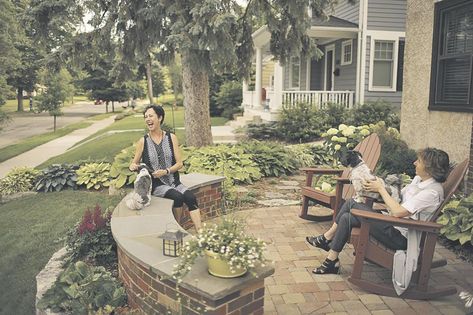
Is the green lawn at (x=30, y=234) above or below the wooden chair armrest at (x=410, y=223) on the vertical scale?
below

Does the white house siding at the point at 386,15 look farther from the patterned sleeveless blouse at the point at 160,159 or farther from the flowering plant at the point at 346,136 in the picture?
the patterned sleeveless blouse at the point at 160,159

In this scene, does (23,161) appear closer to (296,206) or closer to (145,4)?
(145,4)

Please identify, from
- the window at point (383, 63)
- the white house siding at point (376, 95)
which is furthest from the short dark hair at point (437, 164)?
the window at point (383, 63)

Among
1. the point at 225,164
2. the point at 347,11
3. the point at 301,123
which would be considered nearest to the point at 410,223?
the point at 225,164

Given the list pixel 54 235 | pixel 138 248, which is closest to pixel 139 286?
pixel 138 248

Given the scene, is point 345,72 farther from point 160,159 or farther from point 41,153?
point 160,159

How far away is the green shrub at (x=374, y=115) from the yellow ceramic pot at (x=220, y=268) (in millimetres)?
11256

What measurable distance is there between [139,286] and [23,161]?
11951mm

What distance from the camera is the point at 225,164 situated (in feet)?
25.2

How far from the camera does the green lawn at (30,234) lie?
168 inches

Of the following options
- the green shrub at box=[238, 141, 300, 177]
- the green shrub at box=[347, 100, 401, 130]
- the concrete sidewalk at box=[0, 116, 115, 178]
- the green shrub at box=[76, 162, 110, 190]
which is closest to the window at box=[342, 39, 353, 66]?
the green shrub at box=[347, 100, 401, 130]

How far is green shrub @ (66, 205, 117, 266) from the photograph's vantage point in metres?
3.95

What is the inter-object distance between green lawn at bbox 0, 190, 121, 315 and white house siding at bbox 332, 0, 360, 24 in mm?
11187

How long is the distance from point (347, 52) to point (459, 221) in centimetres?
1202
